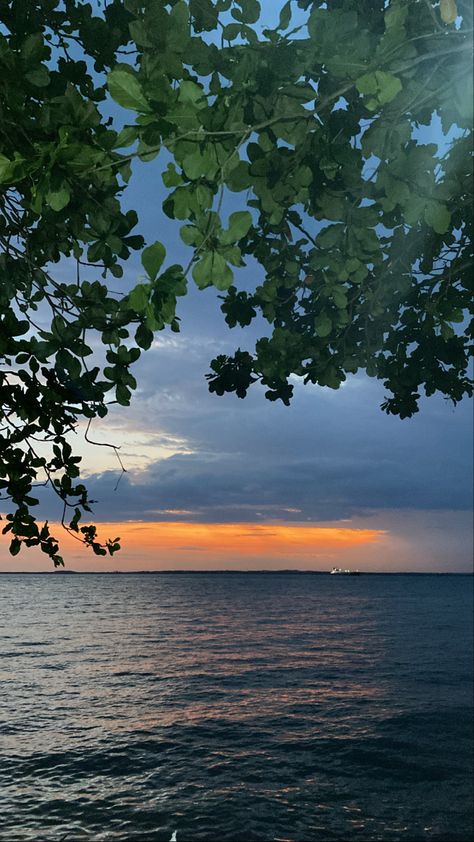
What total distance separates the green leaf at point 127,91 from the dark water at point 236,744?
56.3 ft

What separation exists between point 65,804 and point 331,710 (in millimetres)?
15947

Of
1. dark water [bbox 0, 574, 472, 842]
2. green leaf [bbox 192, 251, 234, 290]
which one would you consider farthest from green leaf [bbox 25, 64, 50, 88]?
dark water [bbox 0, 574, 472, 842]

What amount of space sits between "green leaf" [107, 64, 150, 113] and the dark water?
17155 mm

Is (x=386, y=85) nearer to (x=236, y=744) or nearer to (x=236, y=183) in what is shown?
(x=236, y=183)

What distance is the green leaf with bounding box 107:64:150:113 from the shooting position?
7.98 ft

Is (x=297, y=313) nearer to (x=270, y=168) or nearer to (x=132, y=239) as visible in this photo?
(x=132, y=239)

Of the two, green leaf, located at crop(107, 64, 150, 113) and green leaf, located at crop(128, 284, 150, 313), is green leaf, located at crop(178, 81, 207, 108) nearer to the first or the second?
green leaf, located at crop(107, 64, 150, 113)

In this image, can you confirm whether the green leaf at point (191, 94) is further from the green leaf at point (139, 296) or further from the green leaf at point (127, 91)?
the green leaf at point (139, 296)

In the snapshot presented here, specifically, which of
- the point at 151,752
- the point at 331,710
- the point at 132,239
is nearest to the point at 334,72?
the point at 132,239

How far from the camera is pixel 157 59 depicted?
9.15 ft

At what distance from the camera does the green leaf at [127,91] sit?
243cm

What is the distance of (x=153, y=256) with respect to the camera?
98.4 inches

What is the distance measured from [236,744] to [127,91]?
2539 cm

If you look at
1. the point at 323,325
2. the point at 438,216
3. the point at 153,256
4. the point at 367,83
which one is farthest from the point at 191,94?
the point at 323,325
